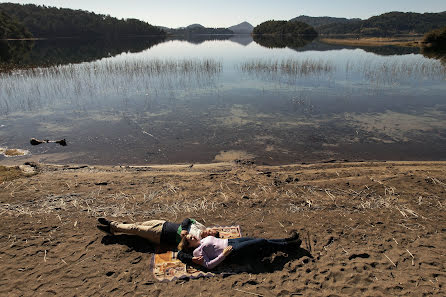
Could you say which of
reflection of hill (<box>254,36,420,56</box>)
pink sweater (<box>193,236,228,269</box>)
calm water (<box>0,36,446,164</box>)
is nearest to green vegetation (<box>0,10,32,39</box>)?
calm water (<box>0,36,446,164</box>)

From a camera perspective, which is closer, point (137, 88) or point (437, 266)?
point (437, 266)

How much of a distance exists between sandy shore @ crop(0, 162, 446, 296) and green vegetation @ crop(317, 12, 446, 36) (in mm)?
102933

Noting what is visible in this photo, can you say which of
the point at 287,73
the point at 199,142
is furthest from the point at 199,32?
the point at 199,142

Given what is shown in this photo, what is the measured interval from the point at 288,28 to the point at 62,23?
74.8 m

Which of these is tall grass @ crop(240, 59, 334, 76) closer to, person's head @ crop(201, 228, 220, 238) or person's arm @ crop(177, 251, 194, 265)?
person's head @ crop(201, 228, 220, 238)

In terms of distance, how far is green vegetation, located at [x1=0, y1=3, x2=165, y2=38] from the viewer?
7419 cm

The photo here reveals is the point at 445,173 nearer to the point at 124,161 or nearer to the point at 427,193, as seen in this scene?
the point at 427,193

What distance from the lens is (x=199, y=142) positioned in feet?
31.7

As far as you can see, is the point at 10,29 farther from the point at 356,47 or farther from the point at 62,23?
the point at 356,47

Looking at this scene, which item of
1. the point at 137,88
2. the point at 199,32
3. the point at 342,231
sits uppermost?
the point at 199,32

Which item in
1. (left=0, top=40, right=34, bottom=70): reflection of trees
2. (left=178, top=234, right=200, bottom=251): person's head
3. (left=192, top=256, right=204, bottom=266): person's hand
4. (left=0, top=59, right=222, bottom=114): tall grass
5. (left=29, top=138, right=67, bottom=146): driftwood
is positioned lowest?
Answer: (left=192, top=256, right=204, bottom=266): person's hand

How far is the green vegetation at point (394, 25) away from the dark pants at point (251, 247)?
10564 centimetres

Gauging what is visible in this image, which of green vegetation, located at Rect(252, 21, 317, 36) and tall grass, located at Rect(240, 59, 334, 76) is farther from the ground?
green vegetation, located at Rect(252, 21, 317, 36)

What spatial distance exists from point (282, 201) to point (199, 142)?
15.3ft
